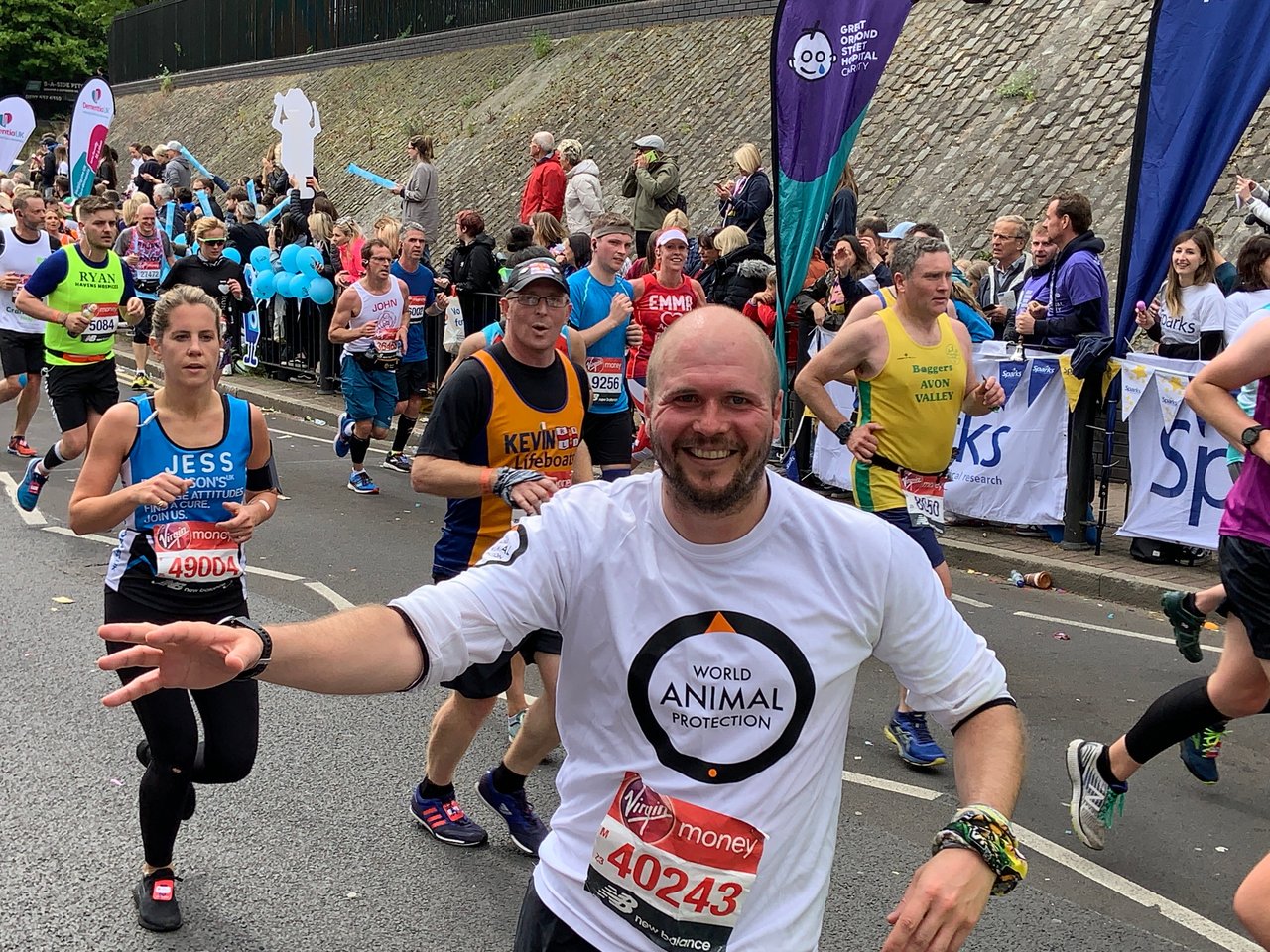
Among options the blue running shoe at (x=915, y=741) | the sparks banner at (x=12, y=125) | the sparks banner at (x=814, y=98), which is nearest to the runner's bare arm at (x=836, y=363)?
the blue running shoe at (x=915, y=741)

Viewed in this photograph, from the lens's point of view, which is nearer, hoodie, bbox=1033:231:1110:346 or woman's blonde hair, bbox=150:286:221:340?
woman's blonde hair, bbox=150:286:221:340

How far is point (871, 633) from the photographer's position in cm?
244

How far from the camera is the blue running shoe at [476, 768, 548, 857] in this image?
477 centimetres

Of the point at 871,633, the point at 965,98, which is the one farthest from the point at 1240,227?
the point at 871,633

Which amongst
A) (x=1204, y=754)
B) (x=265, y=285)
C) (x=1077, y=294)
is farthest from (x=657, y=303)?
(x=265, y=285)

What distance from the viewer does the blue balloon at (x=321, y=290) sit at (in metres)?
15.5

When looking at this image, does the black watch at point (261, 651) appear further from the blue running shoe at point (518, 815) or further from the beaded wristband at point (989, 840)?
the blue running shoe at point (518, 815)

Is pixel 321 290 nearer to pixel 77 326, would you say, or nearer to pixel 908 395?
pixel 77 326

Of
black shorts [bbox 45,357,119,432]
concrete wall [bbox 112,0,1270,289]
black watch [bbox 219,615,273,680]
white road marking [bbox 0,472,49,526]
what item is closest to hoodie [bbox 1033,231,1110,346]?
concrete wall [bbox 112,0,1270,289]

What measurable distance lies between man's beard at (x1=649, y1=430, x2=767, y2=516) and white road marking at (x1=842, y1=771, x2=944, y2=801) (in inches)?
125

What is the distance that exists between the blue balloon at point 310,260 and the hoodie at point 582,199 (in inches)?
110

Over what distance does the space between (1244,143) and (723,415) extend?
13.1 metres

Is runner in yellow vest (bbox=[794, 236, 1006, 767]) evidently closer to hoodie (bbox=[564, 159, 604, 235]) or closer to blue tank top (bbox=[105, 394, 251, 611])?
blue tank top (bbox=[105, 394, 251, 611])

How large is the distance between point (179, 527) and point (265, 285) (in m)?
12.8
